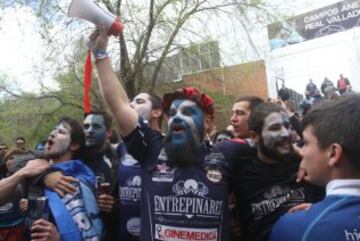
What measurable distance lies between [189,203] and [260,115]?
74 centimetres

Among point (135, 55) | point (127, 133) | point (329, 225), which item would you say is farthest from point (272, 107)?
point (135, 55)

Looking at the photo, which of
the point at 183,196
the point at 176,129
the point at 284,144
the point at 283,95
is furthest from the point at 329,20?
the point at 183,196

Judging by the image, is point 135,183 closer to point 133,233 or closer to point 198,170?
point 133,233

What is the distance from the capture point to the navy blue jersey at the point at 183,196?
236cm

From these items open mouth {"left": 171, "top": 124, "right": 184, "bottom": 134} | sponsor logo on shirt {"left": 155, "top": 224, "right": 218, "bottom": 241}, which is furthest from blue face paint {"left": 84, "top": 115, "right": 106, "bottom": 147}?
sponsor logo on shirt {"left": 155, "top": 224, "right": 218, "bottom": 241}

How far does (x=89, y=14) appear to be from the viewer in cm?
248

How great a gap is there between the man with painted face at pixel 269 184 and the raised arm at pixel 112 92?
689 mm

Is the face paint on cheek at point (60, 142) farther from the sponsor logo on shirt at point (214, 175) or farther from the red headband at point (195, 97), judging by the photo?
the sponsor logo on shirt at point (214, 175)

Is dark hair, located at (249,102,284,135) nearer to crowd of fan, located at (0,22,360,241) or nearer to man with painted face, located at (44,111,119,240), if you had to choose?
crowd of fan, located at (0,22,360,241)

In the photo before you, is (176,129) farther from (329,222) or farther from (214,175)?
(329,222)

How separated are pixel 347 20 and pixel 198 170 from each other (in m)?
25.7

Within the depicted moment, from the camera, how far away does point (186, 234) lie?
235 centimetres

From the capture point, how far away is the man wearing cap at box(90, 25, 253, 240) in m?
2.37

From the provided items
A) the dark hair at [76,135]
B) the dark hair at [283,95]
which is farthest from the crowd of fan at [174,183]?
the dark hair at [283,95]
